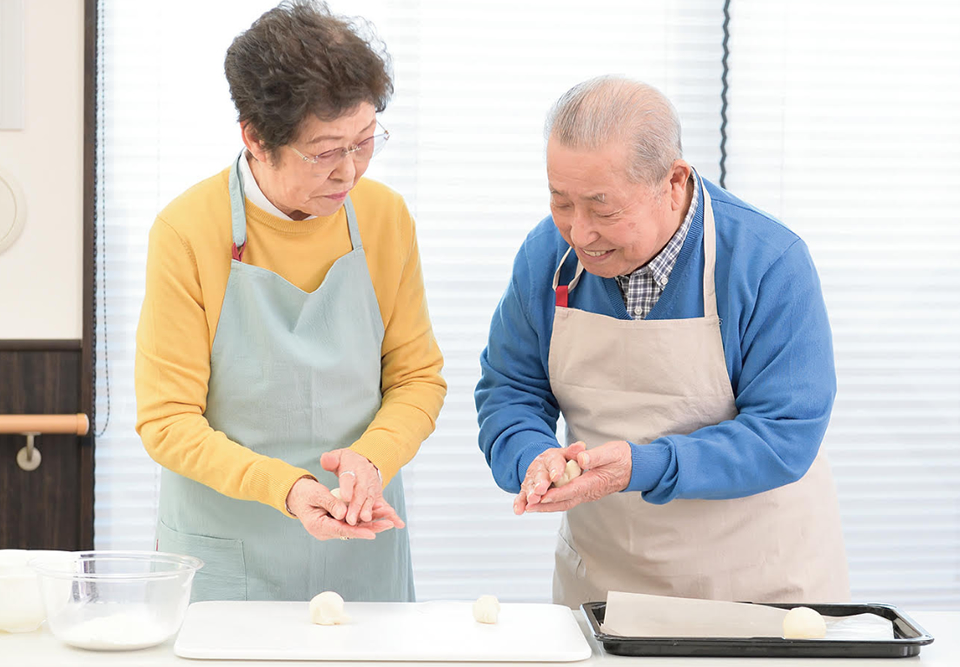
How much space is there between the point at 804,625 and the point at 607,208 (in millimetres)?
700

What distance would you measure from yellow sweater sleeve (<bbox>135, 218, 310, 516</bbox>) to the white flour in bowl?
30cm

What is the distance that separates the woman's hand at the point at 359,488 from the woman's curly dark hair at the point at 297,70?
1.74 feet

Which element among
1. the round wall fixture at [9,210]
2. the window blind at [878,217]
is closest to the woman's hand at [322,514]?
the round wall fixture at [9,210]

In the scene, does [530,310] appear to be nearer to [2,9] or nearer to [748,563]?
[748,563]

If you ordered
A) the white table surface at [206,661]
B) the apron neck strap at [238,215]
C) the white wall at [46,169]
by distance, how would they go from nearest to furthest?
the white table surface at [206,661], the apron neck strap at [238,215], the white wall at [46,169]

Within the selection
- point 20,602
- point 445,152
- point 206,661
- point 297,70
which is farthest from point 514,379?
point 445,152

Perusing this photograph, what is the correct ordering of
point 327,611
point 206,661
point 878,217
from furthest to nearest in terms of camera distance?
1. point 878,217
2. point 327,611
3. point 206,661

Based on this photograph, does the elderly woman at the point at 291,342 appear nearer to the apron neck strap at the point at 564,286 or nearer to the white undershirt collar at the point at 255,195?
the white undershirt collar at the point at 255,195

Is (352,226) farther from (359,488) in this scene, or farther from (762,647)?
(762,647)

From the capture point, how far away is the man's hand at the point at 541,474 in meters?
1.49

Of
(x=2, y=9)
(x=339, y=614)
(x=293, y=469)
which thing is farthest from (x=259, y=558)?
(x=2, y=9)

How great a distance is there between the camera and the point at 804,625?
130 cm

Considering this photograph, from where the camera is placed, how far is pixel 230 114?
2.74m

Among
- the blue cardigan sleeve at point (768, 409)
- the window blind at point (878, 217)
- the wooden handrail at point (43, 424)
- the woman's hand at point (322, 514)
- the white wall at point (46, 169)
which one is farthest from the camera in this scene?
the window blind at point (878, 217)
